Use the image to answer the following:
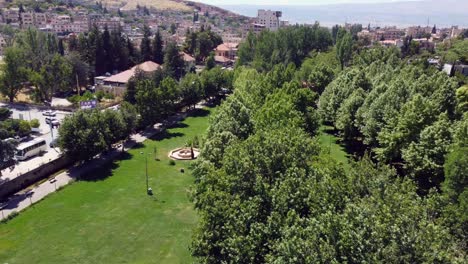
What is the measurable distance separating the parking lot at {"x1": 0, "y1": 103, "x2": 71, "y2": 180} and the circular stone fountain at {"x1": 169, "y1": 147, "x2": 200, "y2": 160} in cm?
1218

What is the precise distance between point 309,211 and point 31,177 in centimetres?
2771

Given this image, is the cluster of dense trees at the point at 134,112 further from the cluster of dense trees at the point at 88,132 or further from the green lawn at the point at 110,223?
the green lawn at the point at 110,223

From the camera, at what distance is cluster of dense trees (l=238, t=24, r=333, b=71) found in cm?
7925

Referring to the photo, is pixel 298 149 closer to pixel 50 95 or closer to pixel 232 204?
pixel 232 204

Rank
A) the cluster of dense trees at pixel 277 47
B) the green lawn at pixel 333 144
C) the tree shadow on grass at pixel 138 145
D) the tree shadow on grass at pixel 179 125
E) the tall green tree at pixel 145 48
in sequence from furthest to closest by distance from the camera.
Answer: the tall green tree at pixel 145 48 < the cluster of dense trees at pixel 277 47 < the tree shadow on grass at pixel 179 125 < the tree shadow on grass at pixel 138 145 < the green lawn at pixel 333 144

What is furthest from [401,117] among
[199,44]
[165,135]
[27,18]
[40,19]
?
[27,18]

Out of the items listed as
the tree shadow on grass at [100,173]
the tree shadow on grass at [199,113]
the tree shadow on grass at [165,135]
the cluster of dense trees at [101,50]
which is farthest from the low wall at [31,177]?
the cluster of dense trees at [101,50]

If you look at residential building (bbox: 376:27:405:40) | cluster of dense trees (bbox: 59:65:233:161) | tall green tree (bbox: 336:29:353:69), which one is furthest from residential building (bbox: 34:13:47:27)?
residential building (bbox: 376:27:405:40)

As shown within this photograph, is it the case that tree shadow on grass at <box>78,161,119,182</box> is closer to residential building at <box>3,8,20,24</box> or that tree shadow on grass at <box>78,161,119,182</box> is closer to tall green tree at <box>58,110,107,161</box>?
tall green tree at <box>58,110,107,161</box>

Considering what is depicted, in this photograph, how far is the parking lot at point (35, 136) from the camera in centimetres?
3573

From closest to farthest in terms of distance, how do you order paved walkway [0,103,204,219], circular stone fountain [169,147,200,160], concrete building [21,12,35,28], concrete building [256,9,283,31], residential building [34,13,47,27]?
paved walkway [0,103,204,219] < circular stone fountain [169,147,200,160] < concrete building [21,12,35,28] < residential building [34,13,47,27] < concrete building [256,9,283,31]

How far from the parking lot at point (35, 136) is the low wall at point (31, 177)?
0.81 metres

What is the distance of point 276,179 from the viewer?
69.7ft

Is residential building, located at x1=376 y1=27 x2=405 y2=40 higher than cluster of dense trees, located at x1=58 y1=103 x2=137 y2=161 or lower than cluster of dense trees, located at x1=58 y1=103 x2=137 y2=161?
higher
